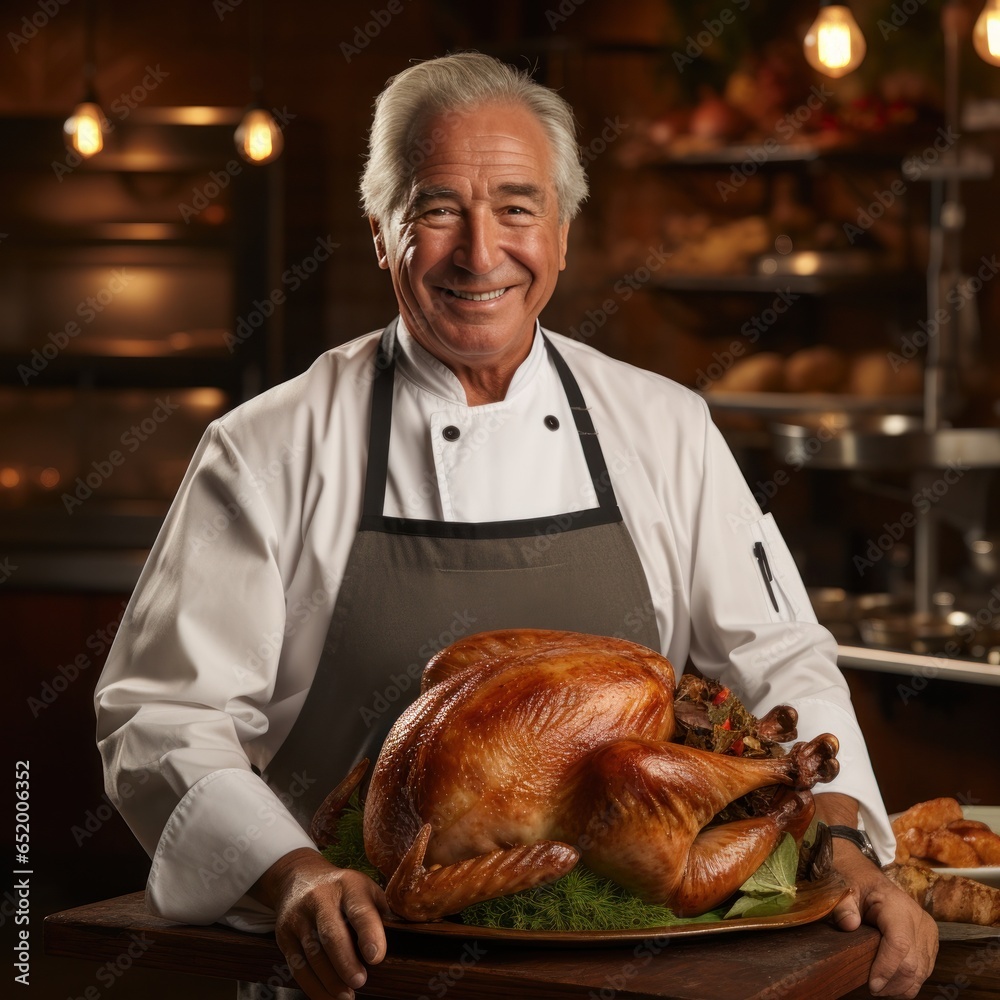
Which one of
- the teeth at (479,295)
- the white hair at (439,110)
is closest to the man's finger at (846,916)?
the teeth at (479,295)

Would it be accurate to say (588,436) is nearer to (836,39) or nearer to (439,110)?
(439,110)

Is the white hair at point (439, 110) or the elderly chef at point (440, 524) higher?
the white hair at point (439, 110)

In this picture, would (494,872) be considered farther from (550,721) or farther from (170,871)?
(170,871)

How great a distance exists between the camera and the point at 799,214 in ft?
16.8

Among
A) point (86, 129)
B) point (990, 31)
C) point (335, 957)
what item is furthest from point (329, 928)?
point (86, 129)

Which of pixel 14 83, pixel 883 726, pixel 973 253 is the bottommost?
pixel 883 726

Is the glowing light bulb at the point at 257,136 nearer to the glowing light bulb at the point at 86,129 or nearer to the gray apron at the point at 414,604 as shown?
the glowing light bulb at the point at 86,129

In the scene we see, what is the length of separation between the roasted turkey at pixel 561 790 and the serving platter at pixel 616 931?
18mm

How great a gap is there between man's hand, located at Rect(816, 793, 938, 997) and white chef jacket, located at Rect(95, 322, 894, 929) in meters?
0.25

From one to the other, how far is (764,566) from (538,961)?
0.79 m

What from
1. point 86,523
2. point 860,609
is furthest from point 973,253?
point 86,523

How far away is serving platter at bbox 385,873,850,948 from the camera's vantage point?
1104mm

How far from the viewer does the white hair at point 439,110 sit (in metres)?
1.66

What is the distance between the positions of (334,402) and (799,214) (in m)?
3.73
